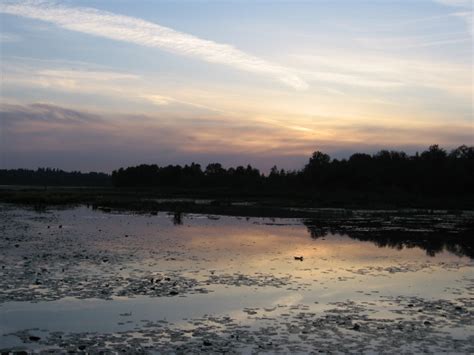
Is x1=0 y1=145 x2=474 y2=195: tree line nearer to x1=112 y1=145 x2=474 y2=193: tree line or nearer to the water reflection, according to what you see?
x1=112 y1=145 x2=474 y2=193: tree line

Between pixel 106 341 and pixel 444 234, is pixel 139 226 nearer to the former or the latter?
pixel 444 234

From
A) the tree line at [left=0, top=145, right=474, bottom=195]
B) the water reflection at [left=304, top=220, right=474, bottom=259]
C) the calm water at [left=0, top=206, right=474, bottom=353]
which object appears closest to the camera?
the calm water at [left=0, top=206, right=474, bottom=353]

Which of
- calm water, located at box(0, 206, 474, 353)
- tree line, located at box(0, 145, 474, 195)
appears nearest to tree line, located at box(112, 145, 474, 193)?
tree line, located at box(0, 145, 474, 195)

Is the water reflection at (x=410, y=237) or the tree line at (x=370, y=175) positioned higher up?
the tree line at (x=370, y=175)

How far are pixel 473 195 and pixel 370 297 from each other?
81647mm

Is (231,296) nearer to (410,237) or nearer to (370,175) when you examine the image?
(410,237)

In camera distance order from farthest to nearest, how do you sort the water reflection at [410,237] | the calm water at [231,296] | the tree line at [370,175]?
the tree line at [370,175] → the water reflection at [410,237] → the calm water at [231,296]

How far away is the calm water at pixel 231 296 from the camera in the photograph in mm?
10945

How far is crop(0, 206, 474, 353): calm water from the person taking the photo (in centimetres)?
1095


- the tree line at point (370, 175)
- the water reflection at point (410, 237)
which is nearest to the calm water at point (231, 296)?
the water reflection at point (410, 237)

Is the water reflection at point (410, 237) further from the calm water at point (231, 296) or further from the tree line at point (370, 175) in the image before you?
the tree line at point (370, 175)

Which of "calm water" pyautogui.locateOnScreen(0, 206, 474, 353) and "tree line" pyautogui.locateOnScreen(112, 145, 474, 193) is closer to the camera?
"calm water" pyautogui.locateOnScreen(0, 206, 474, 353)

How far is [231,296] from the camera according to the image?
49.9ft

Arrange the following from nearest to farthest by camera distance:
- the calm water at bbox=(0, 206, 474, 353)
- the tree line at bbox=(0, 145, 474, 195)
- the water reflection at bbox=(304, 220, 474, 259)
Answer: the calm water at bbox=(0, 206, 474, 353) < the water reflection at bbox=(304, 220, 474, 259) < the tree line at bbox=(0, 145, 474, 195)
